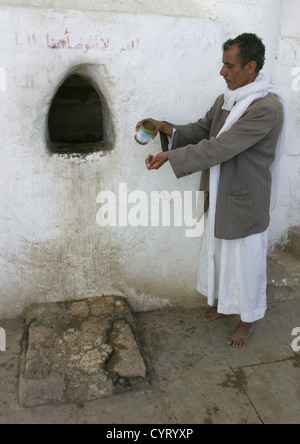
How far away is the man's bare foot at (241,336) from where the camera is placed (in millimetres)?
2676

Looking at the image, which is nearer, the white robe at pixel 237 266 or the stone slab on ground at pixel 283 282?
the white robe at pixel 237 266

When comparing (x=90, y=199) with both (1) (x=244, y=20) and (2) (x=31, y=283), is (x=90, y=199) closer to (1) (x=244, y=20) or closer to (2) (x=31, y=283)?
(2) (x=31, y=283)

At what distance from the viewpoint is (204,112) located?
8.74 feet

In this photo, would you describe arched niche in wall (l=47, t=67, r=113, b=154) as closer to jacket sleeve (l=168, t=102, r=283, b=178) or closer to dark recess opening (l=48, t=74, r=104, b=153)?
dark recess opening (l=48, t=74, r=104, b=153)

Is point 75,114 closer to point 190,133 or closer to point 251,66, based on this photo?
point 190,133

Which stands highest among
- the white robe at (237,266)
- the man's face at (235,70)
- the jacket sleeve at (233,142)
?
the man's face at (235,70)

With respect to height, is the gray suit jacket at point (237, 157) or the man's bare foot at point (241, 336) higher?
the gray suit jacket at point (237, 157)

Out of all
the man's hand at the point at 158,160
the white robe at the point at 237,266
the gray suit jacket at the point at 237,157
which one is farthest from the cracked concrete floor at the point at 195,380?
the man's hand at the point at 158,160

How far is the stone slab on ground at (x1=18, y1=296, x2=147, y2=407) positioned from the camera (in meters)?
2.19

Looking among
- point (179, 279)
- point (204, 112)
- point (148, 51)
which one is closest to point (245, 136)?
point (204, 112)

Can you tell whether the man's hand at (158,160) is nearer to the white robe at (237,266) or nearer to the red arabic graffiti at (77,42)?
the white robe at (237,266)

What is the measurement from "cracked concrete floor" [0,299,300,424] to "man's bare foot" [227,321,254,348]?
2.0 inches

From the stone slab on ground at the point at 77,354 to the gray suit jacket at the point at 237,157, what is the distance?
888 mm

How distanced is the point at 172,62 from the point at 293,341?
1.96 m
